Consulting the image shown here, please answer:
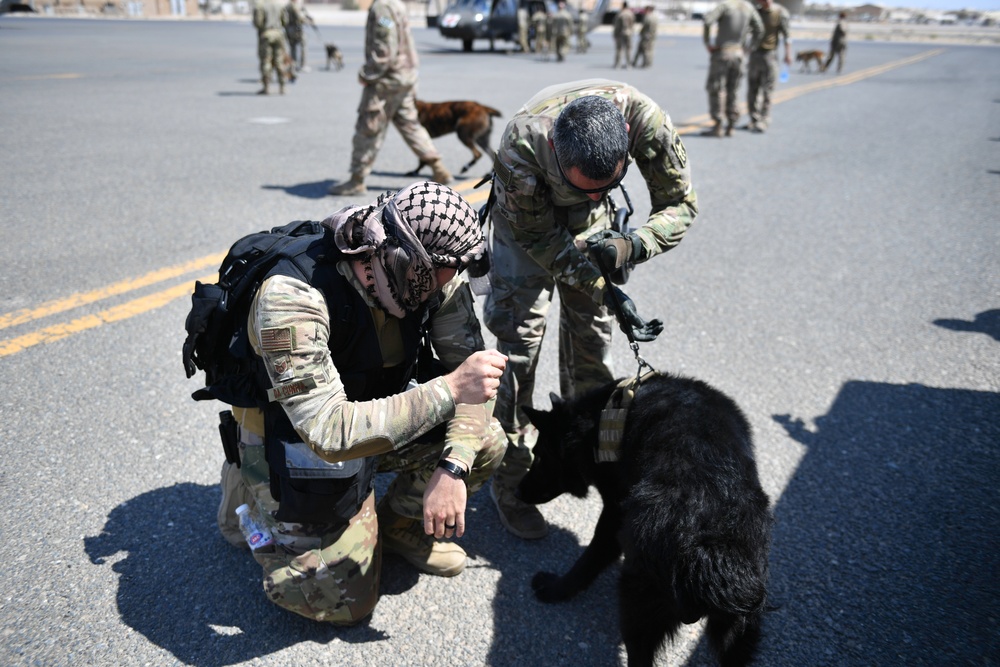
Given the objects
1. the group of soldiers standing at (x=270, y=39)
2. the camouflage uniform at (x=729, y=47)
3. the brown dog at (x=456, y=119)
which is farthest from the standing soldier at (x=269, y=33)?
the camouflage uniform at (x=729, y=47)

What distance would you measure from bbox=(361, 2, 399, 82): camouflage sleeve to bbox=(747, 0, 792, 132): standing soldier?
269 inches

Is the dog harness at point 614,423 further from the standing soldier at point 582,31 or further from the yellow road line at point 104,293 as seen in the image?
the standing soldier at point 582,31

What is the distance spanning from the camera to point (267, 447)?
7.57 feet

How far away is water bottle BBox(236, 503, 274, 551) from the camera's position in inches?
92.3

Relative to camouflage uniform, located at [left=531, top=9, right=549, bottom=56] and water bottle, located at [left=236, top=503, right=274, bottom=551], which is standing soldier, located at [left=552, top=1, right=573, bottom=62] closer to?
camouflage uniform, located at [left=531, top=9, right=549, bottom=56]

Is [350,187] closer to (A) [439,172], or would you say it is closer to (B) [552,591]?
(A) [439,172]

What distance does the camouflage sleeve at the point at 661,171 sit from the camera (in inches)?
110

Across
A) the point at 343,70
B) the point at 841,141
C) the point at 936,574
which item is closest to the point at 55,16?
the point at 343,70

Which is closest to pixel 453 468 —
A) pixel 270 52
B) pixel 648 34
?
pixel 270 52

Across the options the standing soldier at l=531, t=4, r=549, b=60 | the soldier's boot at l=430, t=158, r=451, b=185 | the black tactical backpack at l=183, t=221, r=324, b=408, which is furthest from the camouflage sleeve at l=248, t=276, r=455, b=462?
the standing soldier at l=531, t=4, r=549, b=60

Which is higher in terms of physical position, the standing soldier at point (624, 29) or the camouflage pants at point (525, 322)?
the standing soldier at point (624, 29)

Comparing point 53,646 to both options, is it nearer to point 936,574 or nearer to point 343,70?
point 936,574

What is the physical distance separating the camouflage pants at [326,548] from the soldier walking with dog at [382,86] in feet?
15.8

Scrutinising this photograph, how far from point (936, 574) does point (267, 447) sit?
7.85ft
